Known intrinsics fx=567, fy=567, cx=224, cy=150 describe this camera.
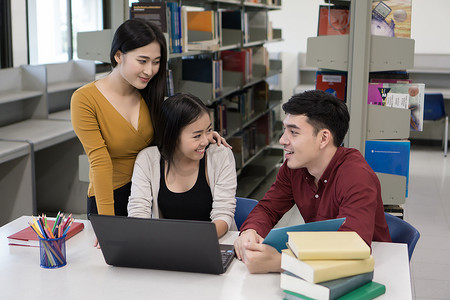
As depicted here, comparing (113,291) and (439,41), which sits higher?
(439,41)

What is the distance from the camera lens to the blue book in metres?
1.47

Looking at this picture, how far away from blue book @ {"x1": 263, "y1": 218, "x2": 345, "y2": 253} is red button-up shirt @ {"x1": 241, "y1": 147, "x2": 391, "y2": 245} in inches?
8.2

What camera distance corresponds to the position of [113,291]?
149cm

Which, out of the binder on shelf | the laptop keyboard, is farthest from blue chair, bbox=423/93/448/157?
the laptop keyboard

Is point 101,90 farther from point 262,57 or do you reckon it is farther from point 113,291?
point 262,57

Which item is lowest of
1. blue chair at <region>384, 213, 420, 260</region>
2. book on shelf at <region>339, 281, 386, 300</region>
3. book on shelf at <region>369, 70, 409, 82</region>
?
blue chair at <region>384, 213, 420, 260</region>

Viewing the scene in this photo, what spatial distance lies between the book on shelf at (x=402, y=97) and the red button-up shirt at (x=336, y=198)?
1.25 metres

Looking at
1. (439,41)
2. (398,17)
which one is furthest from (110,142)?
(439,41)

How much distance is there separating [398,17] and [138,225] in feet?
6.87

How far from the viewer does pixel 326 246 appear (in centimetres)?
135

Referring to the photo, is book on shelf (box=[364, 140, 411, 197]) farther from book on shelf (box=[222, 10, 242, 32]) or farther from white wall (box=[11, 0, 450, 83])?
white wall (box=[11, 0, 450, 83])

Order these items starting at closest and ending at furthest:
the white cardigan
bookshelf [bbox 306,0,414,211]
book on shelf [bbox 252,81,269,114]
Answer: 1. the white cardigan
2. bookshelf [bbox 306,0,414,211]
3. book on shelf [bbox 252,81,269,114]

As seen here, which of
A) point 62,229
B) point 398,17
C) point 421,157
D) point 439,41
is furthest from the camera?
point 439,41

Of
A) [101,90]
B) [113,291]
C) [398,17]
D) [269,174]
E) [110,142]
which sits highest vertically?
[398,17]
